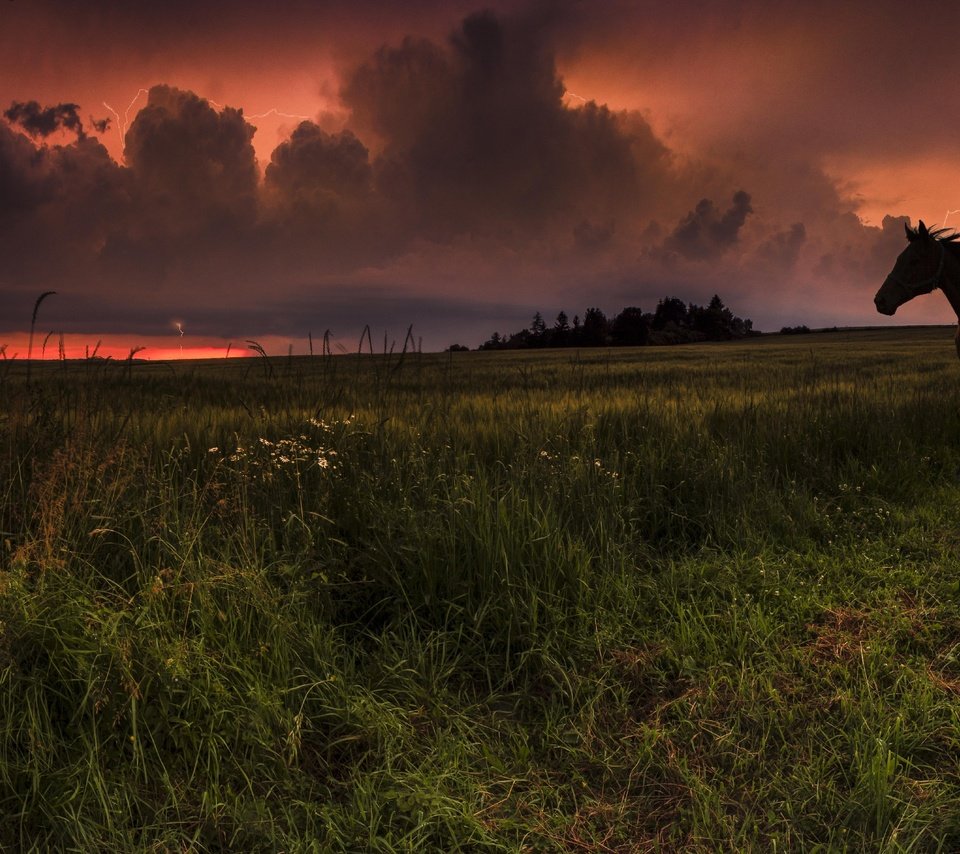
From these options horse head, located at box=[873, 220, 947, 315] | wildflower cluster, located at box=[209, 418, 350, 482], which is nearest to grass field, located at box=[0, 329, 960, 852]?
wildflower cluster, located at box=[209, 418, 350, 482]

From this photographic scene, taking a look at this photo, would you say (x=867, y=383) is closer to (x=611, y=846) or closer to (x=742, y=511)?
(x=742, y=511)

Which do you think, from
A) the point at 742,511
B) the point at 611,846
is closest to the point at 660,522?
the point at 742,511

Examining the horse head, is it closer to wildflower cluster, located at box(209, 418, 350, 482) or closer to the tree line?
wildflower cluster, located at box(209, 418, 350, 482)

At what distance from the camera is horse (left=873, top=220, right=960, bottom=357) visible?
1028cm

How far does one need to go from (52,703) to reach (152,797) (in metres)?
0.65

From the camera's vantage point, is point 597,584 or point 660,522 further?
point 660,522

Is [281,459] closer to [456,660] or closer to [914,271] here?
[456,660]

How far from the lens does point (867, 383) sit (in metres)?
12.7

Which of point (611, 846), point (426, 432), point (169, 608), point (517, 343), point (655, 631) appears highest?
point (517, 343)

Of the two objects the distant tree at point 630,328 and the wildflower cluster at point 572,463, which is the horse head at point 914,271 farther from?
the distant tree at point 630,328

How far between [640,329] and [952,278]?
248 feet

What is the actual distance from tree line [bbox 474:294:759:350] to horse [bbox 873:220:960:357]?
68251 mm

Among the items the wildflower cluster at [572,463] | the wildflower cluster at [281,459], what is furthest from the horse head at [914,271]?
the wildflower cluster at [281,459]

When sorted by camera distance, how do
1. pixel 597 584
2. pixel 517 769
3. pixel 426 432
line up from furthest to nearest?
pixel 426 432
pixel 597 584
pixel 517 769
